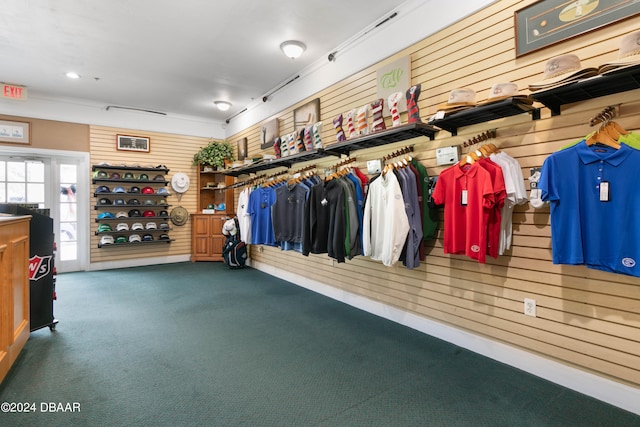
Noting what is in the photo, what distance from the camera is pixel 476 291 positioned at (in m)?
2.95

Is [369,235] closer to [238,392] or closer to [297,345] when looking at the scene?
[297,345]

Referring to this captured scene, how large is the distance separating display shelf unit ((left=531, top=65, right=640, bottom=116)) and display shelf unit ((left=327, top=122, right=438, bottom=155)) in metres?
0.99

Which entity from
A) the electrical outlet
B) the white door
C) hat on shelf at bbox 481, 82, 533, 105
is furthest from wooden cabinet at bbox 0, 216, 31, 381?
the white door

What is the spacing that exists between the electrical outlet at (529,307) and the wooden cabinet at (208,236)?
642 cm

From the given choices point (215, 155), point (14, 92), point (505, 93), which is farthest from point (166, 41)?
point (505, 93)

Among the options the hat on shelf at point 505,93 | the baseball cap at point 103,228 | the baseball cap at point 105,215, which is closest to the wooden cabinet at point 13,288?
the hat on shelf at point 505,93

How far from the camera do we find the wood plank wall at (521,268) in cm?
216

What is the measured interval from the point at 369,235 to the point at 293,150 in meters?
2.12

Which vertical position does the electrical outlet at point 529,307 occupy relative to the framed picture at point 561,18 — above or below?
below

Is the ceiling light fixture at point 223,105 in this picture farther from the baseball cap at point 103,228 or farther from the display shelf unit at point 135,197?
the baseball cap at point 103,228

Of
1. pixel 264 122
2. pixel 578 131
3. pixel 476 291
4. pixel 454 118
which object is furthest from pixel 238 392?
pixel 264 122

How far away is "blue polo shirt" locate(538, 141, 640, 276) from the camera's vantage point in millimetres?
1928

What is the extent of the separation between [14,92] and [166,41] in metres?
3.73

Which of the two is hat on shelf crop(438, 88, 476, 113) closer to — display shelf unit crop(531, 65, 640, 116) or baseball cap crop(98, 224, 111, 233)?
display shelf unit crop(531, 65, 640, 116)
